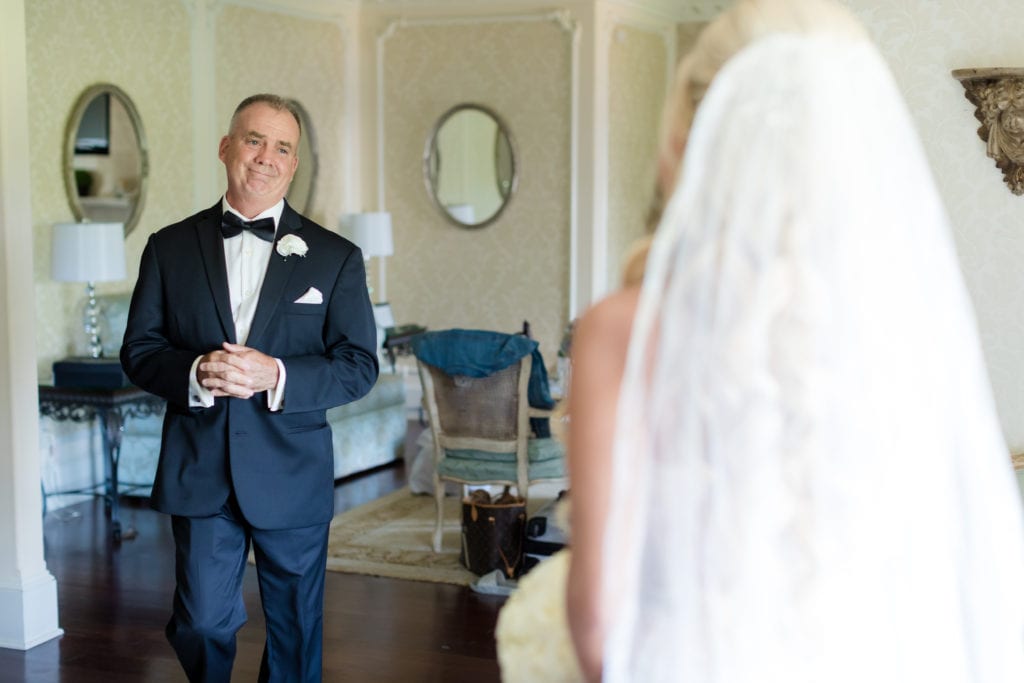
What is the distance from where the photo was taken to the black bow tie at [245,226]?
3396 mm

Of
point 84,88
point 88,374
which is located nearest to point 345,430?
point 88,374

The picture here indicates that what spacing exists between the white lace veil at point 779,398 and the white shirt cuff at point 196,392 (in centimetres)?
194

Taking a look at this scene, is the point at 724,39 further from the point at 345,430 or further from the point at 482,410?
the point at 345,430

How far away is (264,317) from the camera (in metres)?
3.36

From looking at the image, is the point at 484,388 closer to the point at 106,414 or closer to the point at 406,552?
the point at 406,552

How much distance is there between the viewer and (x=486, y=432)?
6.15 m

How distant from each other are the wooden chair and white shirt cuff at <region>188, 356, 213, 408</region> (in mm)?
2815

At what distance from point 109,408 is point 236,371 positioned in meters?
3.73

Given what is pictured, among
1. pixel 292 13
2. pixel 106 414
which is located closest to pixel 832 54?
pixel 106 414

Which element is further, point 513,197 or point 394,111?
point 394,111

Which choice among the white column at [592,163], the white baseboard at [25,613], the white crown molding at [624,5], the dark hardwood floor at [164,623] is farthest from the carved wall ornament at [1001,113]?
the white crown molding at [624,5]

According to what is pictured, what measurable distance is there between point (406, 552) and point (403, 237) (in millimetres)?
4747

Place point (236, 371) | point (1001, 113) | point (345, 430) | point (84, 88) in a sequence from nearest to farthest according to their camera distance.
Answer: point (236, 371)
point (1001, 113)
point (84, 88)
point (345, 430)

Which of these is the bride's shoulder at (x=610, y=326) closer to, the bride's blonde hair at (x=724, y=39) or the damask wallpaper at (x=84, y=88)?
the bride's blonde hair at (x=724, y=39)
